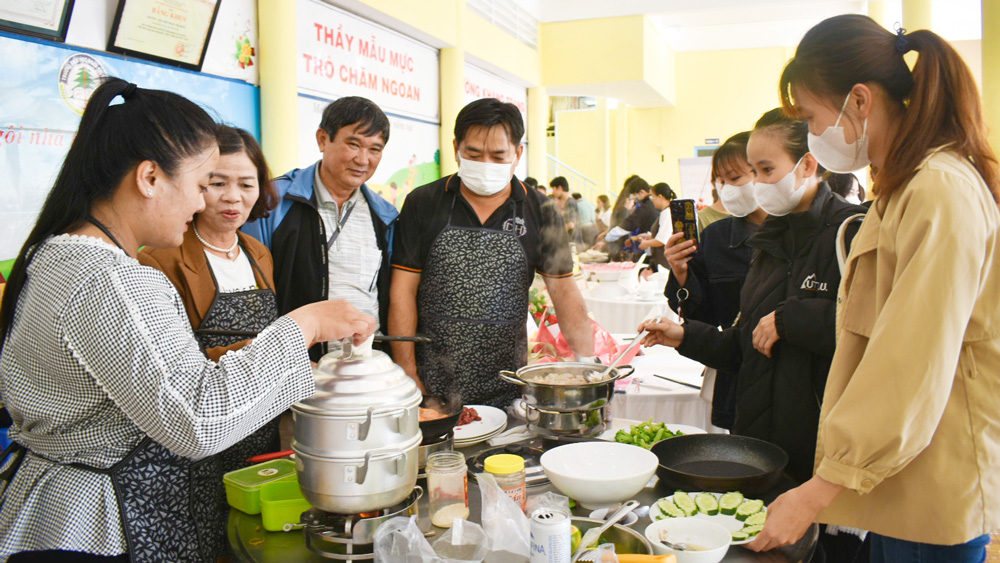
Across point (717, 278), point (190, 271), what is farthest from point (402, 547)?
point (717, 278)

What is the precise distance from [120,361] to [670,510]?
3.77ft

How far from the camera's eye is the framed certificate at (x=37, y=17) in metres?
3.42

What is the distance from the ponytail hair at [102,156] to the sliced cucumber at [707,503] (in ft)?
4.35

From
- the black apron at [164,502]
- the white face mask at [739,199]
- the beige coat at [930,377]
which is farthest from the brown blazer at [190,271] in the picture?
the white face mask at [739,199]

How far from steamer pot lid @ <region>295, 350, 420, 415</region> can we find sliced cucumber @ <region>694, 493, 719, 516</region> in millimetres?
685

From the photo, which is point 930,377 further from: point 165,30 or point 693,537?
point 165,30

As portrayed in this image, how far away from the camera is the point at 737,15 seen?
45.5 feet

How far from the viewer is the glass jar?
1517mm

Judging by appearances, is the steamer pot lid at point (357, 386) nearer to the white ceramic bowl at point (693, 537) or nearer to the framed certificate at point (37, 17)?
the white ceramic bowl at point (693, 537)

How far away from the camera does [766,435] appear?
2.00 metres

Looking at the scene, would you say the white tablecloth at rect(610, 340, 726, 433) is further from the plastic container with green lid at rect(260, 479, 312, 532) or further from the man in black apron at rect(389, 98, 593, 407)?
the plastic container with green lid at rect(260, 479, 312, 532)

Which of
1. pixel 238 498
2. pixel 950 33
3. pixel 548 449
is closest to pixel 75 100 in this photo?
pixel 238 498

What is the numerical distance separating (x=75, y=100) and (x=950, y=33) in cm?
1632

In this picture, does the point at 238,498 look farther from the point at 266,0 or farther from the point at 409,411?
the point at 266,0
